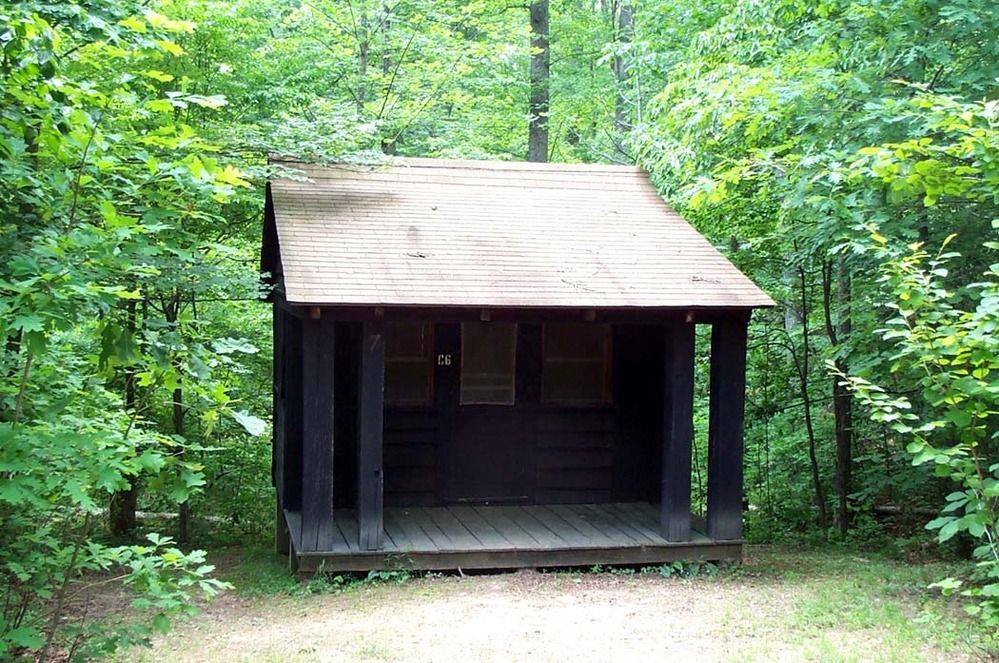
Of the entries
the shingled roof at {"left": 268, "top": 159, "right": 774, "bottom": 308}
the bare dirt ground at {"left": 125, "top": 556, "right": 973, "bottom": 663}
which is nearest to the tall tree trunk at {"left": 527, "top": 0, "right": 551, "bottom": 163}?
the shingled roof at {"left": 268, "top": 159, "right": 774, "bottom": 308}

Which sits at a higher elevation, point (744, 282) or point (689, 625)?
point (744, 282)

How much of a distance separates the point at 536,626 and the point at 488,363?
3.57m

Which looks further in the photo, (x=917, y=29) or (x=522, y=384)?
(x=522, y=384)

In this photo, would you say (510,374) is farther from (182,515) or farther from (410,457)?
(182,515)

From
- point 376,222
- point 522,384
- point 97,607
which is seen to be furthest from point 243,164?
point 97,607

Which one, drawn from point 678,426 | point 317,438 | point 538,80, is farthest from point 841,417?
point 538,80

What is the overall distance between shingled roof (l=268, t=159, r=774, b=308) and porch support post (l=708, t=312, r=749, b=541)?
407 millimetres

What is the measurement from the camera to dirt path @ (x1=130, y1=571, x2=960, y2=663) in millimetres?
5867

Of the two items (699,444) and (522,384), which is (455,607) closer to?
(522,384)


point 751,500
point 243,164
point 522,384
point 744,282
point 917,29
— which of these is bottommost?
point 751,500

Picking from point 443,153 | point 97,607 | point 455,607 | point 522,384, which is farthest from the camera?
point 443,153

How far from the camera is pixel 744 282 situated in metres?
8.49

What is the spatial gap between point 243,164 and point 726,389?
16.3 ft

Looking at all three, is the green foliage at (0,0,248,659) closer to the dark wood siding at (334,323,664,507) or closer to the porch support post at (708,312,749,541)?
the dark wood siding at (334,323,664,507)
